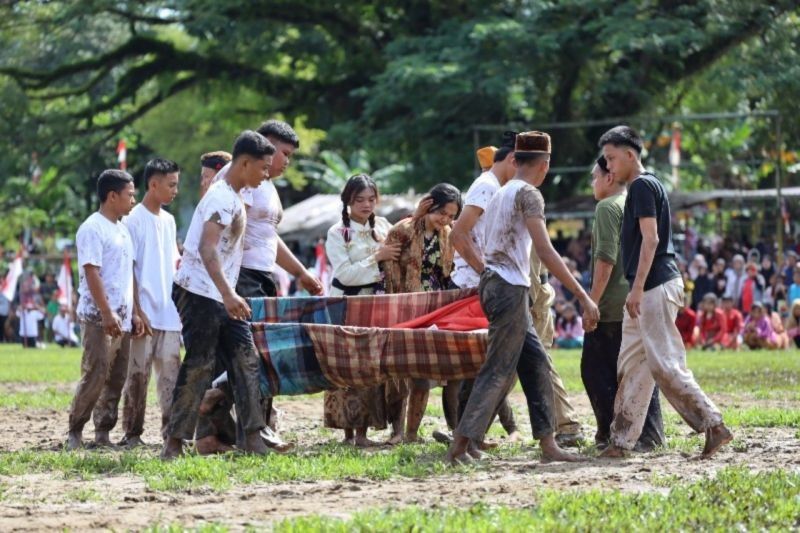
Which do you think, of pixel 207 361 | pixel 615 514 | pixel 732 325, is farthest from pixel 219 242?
pixel 732 325

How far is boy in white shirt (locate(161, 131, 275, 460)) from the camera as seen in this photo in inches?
361

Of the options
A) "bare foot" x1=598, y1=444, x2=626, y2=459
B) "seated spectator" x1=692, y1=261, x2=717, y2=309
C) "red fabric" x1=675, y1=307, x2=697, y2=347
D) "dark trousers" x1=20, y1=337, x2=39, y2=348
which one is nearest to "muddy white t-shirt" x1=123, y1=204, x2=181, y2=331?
"bare foot" x1=598, y1=444, x2=626, y2=459

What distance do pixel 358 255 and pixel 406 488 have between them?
3357mm

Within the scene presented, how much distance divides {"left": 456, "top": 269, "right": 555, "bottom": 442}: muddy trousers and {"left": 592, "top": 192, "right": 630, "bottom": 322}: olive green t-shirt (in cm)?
Result: 117

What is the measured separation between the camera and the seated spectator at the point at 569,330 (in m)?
27.5

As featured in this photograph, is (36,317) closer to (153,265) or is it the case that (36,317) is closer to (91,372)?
(153,265)

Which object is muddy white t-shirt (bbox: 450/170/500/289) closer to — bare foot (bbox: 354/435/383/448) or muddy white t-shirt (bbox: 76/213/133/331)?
bare foot (bbox: 354/435/383/448)

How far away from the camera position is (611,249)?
9797mm

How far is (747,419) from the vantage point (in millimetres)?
11211

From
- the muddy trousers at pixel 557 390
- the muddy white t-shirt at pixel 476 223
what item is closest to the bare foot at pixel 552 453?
the muddy trousers at pixel 557 390

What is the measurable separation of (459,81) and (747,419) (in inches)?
703

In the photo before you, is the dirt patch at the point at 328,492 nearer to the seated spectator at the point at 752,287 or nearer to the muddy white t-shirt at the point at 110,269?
the muddy white t-shirt at the point at 110,269

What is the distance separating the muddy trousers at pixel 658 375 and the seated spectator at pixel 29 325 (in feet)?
83.7

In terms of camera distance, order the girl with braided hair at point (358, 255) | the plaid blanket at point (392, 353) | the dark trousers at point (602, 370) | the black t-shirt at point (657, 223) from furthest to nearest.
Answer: the girl with braided hair at point (358, 255)
the dark trousers at point (602, 370)
the plaid blanket at point (392, 353)
the black t-shirt at point (657, 223)
